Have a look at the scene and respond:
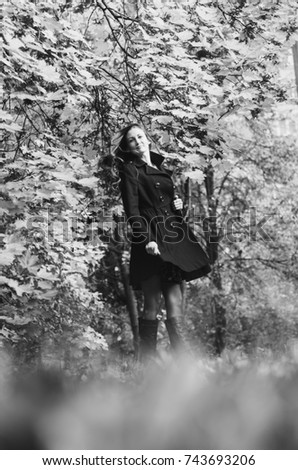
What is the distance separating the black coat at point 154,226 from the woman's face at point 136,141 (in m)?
0.07

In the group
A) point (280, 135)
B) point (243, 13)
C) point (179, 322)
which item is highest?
point (280, 135)

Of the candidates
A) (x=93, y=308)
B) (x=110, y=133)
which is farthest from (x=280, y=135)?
(x=110, y=133)

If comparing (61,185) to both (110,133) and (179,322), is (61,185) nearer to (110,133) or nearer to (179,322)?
(179,322)

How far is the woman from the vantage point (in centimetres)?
422

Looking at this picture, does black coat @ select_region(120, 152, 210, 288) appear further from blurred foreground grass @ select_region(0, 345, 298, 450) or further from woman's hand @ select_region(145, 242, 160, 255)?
blurred foreground grass @ select_region(0, 345, 298, 450)

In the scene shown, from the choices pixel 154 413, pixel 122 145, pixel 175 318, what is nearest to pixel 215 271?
pixel 122 145

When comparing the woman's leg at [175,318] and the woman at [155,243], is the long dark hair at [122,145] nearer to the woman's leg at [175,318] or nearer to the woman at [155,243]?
the woman at [155,243]

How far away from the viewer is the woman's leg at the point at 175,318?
4.18 meters

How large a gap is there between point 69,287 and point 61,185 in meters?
4.22

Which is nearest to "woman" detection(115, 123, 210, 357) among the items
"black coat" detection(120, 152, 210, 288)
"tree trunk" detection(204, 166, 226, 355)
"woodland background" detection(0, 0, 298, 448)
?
"black coat" detection(120, 152, 210, 288)

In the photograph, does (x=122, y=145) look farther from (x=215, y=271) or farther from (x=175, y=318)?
(x=215, y=271)

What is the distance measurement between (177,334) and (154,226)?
0.74 m

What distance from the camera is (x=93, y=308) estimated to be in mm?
9883

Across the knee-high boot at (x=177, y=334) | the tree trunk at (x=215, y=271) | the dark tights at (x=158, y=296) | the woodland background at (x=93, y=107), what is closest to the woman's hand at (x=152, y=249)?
the dark tights at (x=158, y=296)
